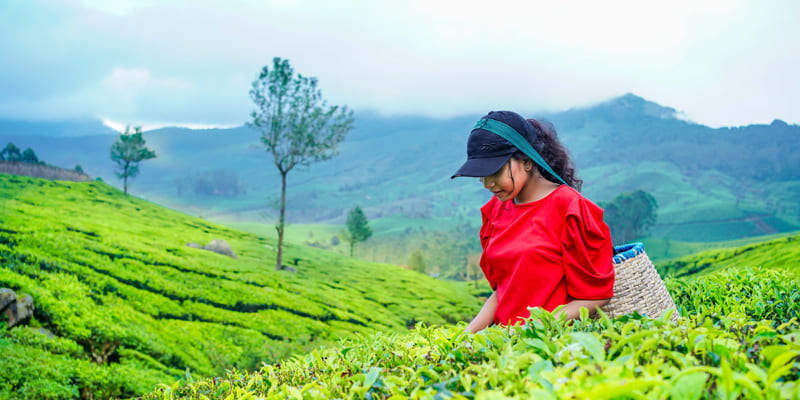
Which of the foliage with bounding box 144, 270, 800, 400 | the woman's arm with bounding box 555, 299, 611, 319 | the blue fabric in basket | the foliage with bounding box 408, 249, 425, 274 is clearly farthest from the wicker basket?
the foliage with bounding box 408, 249, 425, 274

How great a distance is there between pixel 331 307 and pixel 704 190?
10939cm

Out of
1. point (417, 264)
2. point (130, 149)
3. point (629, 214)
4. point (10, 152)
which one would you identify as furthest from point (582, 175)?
point (10, 152)

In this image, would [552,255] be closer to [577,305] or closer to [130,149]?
[577,305]

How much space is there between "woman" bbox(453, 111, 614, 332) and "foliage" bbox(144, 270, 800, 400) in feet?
1.68

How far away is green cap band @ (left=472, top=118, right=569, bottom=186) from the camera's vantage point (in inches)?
93.2

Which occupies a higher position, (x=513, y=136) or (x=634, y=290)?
(x=513, y=136)

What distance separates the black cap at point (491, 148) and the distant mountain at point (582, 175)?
64.8 m

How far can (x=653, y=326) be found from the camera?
1502 mm

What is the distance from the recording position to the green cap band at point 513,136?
2.37 meters

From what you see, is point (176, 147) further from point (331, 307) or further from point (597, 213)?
point (597, 213)

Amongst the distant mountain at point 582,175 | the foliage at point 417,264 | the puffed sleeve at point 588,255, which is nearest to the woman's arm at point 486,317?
the puffed sleeve at point 588,255

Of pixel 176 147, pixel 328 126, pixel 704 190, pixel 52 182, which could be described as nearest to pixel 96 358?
pixel 328 126

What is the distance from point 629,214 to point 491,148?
5069cm

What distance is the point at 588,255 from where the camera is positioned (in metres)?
2.25
